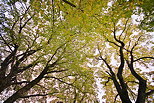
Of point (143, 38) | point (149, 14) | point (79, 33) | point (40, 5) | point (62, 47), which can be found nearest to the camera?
point (40, 5)

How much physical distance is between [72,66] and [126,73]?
6.86 meters

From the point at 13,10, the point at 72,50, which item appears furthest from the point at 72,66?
the point at 13,10

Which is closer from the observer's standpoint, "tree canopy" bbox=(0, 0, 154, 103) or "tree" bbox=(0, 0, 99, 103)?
"tree canopy" bbox=(0, 0, 154, 103)

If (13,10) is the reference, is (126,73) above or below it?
below

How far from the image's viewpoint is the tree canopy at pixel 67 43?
134 inches

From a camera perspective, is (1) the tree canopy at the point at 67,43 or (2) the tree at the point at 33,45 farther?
(2) the tree at the point at 33,45

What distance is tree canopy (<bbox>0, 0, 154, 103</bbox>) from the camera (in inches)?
134

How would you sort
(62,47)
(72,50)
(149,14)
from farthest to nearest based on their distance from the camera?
(72,50), (62,47), (149,14)

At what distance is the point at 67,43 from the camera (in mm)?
5371

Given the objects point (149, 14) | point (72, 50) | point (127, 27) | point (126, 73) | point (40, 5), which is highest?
point (127, 27)

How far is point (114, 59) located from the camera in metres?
10.1

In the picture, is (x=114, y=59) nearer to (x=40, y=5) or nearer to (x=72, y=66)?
(x=72, y=66)

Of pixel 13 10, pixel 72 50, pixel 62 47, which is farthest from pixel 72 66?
pixel 13 10

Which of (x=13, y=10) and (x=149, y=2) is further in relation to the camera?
(x=13, y=10)
